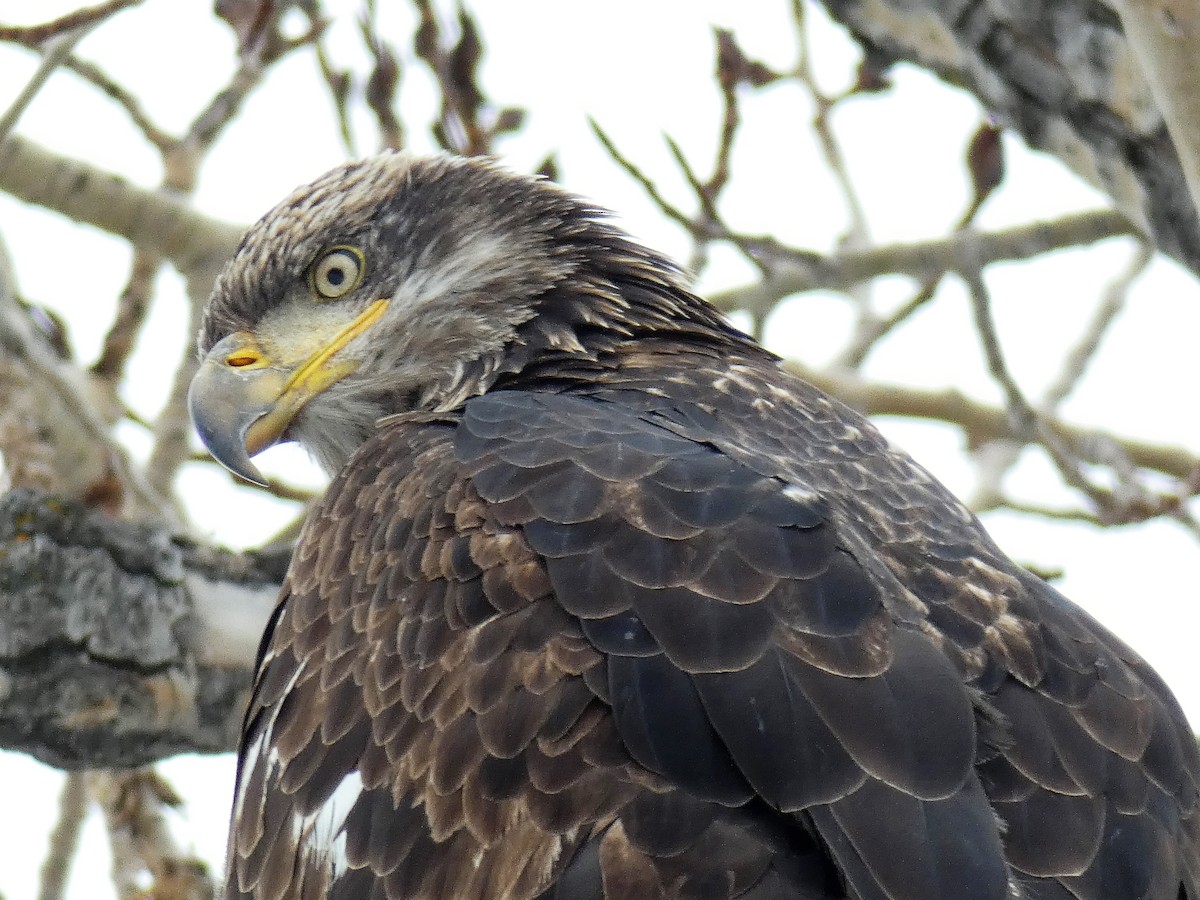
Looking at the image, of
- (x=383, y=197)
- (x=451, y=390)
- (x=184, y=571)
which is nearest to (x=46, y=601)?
(x=184, y=571)

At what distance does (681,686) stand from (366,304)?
2.14m

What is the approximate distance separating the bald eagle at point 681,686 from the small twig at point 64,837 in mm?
1765

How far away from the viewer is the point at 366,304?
4.95 meters

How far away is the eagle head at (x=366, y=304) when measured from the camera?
15.6 feet

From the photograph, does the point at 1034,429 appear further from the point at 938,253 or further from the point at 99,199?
the point at 99,199

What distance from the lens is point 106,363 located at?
217 inches

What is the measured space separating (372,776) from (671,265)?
2195 millimetres

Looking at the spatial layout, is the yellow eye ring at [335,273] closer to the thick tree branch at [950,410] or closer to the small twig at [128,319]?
the small twig at [128,319]

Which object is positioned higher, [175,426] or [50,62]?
[50,62]

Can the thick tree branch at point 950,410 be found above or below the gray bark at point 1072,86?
below

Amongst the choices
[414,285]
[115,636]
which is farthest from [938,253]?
[115,636]

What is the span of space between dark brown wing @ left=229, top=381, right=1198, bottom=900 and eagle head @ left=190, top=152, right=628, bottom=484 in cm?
92

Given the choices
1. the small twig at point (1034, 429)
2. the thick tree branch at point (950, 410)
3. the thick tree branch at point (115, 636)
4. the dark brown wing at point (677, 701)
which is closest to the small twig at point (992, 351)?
the small twig at point (1034, 429)

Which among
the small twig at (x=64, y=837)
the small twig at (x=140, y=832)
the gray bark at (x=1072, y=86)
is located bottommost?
the small twig at (x=64, y=837)
